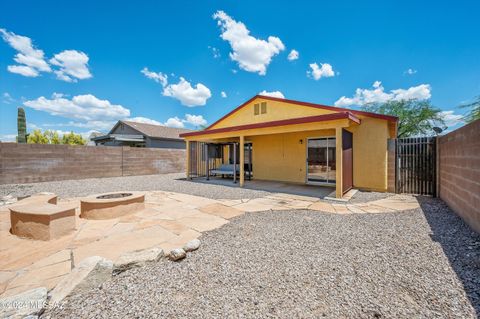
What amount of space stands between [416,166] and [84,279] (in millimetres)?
9447

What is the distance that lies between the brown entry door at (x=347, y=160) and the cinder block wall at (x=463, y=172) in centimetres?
252

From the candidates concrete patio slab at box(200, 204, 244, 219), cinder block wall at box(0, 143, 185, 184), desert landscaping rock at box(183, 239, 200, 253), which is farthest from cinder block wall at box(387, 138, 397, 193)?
cinder block wall at box(0, 143, 185, 184)

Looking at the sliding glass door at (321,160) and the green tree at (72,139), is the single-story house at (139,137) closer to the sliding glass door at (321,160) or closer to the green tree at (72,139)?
the green tree at (72,139)

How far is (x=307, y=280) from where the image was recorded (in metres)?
2.24

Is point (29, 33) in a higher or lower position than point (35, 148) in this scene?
higher

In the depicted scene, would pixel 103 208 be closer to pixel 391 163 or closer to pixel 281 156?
pixel 281 156

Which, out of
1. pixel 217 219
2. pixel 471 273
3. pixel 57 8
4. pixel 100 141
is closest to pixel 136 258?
pixel 217 219

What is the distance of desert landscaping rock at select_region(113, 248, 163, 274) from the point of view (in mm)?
2414

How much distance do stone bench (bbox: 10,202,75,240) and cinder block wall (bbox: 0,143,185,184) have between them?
8437 millimetres

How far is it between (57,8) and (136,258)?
36.2 ft

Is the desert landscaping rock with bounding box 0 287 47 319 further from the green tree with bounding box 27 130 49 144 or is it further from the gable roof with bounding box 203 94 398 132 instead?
the green tree with bounding box 27 130 49 144

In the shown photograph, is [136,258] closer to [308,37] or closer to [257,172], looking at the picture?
[257,172]

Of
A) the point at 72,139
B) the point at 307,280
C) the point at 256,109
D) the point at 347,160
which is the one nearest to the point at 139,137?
the point at 256,109

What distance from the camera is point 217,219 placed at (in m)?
4.49
